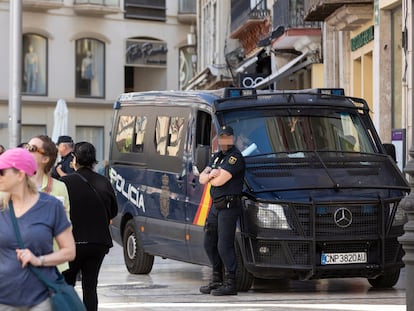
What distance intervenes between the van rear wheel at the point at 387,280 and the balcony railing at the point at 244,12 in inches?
856

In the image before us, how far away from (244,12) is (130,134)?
22116 millimetres

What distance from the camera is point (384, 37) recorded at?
2294 centimetres

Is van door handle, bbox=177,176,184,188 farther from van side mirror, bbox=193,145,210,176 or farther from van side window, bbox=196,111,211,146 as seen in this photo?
van side mirror, bbox=193,145,210,176

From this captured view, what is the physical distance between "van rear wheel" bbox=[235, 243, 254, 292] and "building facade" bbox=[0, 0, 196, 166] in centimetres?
3662

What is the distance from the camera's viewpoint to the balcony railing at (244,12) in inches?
1423

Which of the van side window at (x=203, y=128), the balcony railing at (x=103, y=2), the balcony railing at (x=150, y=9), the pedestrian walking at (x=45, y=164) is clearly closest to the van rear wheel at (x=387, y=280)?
the van side window at (x=203, y=128)

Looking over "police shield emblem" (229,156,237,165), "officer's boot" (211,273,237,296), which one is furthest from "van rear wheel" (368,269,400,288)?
"police shield emblem" (229,156,237,165)

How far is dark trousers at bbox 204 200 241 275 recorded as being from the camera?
13430 millimetres

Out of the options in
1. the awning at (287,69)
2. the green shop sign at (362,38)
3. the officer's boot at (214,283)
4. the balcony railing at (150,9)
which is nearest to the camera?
the officer's boot at (214,283)

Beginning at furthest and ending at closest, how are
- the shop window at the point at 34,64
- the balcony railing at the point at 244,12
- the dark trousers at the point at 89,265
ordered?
the shop window at the point at 34,64 < the balcony railing at the point at 244,12 < the dark trousers at the point at 89,265

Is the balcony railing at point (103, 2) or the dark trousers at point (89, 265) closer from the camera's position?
the dark trousers at point (89, 265)

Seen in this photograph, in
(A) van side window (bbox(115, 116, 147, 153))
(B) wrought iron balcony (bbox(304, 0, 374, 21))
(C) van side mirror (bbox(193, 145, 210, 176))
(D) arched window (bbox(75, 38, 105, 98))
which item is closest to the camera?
(C) van side mirror (bbox(193, 145, 210, 176))

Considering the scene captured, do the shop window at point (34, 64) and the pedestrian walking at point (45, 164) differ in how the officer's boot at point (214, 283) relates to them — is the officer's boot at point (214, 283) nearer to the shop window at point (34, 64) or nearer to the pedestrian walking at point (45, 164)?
the pedestrian walking at point (45, 164)

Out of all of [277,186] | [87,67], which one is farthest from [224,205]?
[87,67]
